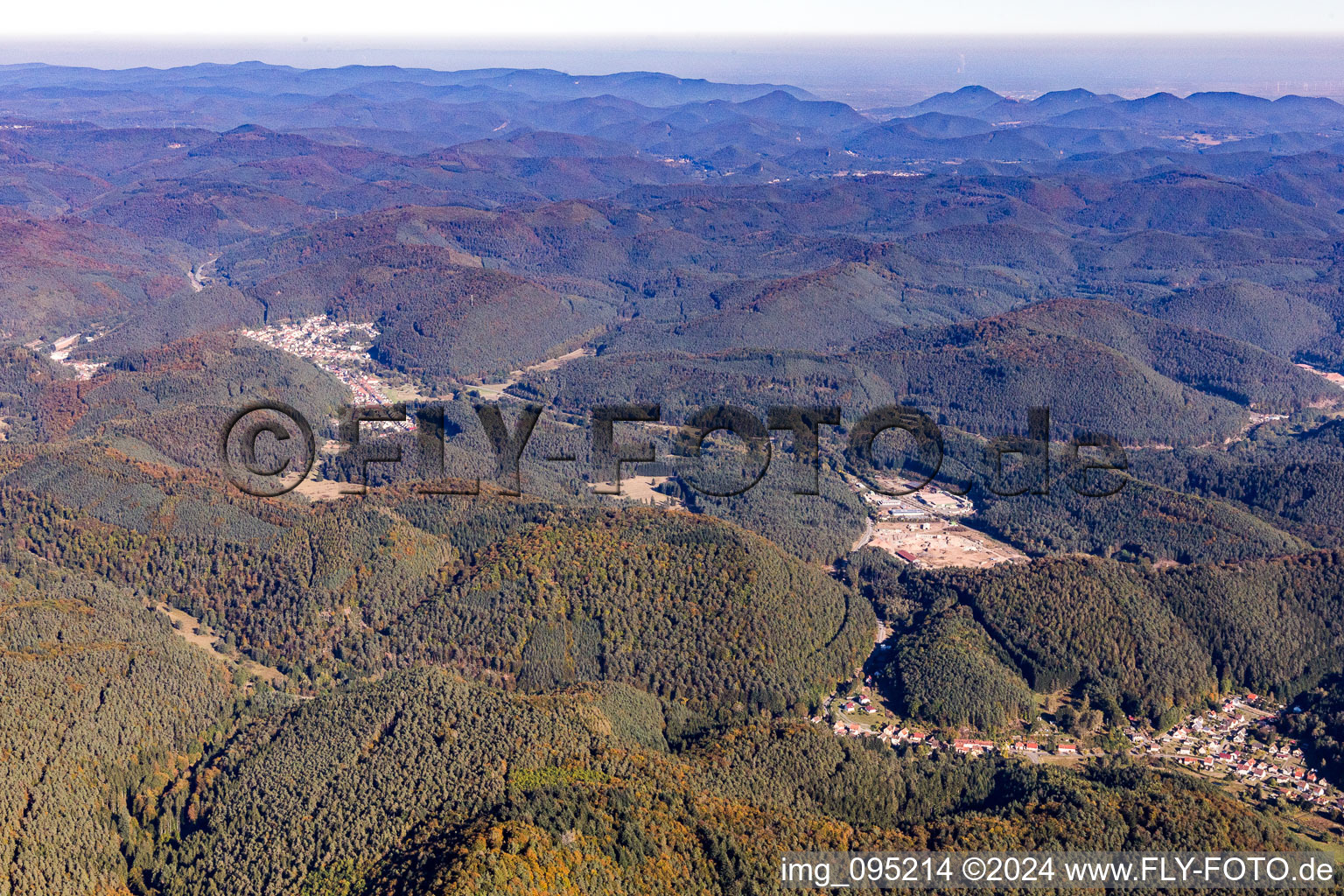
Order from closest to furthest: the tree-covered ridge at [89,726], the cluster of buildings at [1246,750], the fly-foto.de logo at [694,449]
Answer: the tree-covered ridge at [89,726]
the cluster of buildings at [1246,750]
the fly-foto.de logo at [694,449]

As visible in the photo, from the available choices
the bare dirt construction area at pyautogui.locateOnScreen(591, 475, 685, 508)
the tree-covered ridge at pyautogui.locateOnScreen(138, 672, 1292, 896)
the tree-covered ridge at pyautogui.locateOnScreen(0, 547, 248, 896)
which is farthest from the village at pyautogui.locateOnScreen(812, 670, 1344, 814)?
the bare dirt construction area at pyautogui.locateOnScreen(591, 475, 685, 508)

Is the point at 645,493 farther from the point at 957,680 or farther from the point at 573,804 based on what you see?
the point at 573,804

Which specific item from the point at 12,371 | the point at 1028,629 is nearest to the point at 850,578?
the point at 1028,629

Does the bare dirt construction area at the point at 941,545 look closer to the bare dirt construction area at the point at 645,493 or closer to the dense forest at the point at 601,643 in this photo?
the dense forest at the point at 601,643

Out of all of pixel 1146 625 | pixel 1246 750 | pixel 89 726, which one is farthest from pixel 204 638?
pixel 1246 750

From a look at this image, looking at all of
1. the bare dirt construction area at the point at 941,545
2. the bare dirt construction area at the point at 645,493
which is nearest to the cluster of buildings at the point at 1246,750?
the bare dirt construction area at the point at 941,545

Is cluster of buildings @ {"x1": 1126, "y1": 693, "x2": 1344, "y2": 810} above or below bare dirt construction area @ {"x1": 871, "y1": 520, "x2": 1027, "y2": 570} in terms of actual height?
below

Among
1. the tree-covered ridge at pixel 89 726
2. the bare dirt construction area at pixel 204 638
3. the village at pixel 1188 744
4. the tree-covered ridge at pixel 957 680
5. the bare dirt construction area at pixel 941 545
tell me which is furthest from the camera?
the bare dirt construction area at pixel 941 545

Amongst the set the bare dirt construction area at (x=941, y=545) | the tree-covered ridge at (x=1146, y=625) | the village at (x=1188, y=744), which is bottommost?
the village at (x=1188, y=744)

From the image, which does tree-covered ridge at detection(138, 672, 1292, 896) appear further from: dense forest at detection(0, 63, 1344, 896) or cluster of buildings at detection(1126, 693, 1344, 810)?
cluster of buildings at detection(1126, 693, 1344, 810)

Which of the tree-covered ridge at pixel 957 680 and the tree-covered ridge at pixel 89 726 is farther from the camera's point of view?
the tree-covered ridge at pixel 957 680
